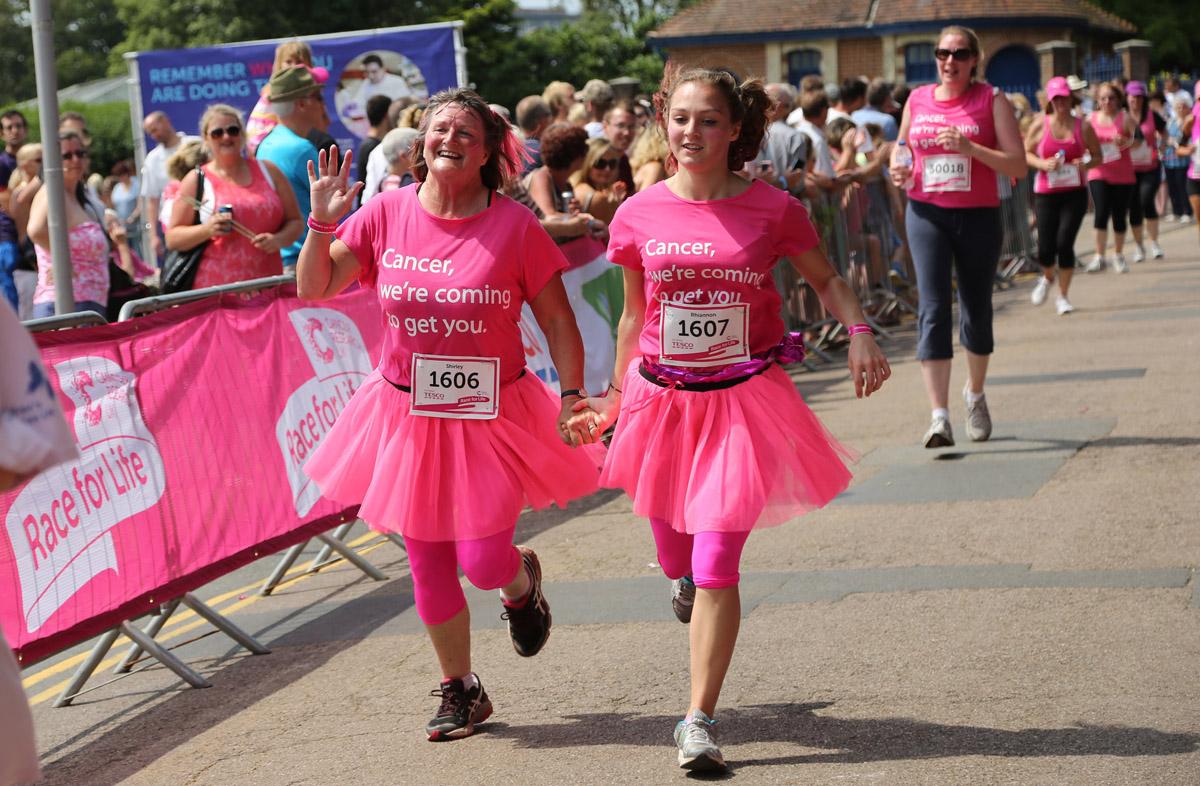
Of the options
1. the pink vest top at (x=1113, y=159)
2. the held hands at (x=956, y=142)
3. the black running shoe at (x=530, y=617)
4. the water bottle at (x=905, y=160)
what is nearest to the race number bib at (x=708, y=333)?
the black running shoe at (x=530, y=617)

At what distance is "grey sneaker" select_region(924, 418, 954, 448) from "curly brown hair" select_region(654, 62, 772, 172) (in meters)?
4.27

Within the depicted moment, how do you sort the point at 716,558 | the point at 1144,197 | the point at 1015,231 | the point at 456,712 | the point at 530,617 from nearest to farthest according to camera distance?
the point at 716,558 < the point at 456,712 < the point at 530,617 < the point at 1015,231 < the point at 1144,197

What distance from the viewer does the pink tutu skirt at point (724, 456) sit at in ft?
16.2

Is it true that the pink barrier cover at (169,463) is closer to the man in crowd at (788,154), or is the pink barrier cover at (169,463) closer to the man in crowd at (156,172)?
the man in crowd at (788,154)

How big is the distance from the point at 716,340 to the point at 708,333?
32 millimetres

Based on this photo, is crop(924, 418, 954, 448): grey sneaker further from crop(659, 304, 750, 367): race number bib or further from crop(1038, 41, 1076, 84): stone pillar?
crop(1038, 41, 1076, 84): stone pillar

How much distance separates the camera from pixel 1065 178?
594 inches

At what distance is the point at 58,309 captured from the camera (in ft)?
31.7

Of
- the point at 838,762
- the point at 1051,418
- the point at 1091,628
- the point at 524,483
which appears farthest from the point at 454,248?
the point at 1051,418

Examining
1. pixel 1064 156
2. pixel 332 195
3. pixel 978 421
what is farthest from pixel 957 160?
pixel 1064 156

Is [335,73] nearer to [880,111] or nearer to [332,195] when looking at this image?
[880,111]

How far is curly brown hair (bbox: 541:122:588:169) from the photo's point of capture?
33.3 ft

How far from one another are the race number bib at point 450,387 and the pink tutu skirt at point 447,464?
31 mm

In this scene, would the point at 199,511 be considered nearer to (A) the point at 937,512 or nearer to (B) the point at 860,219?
(A) the point at 937,512
